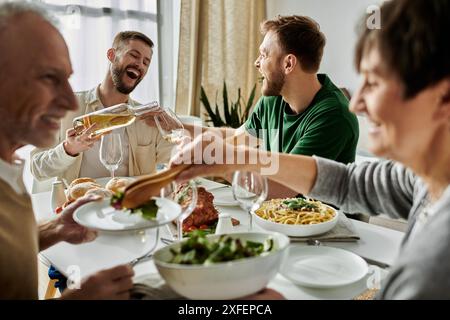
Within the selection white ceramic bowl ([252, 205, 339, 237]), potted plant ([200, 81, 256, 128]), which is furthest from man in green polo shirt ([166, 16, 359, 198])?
potted plant ([200, 81, 256, 128])

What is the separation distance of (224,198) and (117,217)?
830 mm

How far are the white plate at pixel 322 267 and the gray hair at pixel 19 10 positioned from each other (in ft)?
2.63

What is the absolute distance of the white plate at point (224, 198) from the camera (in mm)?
1670

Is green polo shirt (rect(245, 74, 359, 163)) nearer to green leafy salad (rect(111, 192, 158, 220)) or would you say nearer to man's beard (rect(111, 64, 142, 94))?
man's beard (rect(111, 64, 142, 94))

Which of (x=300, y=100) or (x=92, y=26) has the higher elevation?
(x=92, y=26)

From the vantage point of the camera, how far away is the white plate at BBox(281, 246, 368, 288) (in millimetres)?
1019

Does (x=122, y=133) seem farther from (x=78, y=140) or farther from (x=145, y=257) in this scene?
(x=145, y=257)

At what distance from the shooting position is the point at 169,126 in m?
1.72

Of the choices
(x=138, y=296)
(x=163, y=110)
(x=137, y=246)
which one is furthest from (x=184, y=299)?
(x=163, y=110)

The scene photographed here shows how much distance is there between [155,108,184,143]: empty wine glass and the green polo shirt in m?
0.66

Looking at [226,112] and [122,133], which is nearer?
[122,133]

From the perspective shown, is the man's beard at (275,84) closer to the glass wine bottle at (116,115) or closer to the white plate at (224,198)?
the white plate at (224,198)

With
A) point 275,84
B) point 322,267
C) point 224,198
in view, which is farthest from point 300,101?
point 322,267
